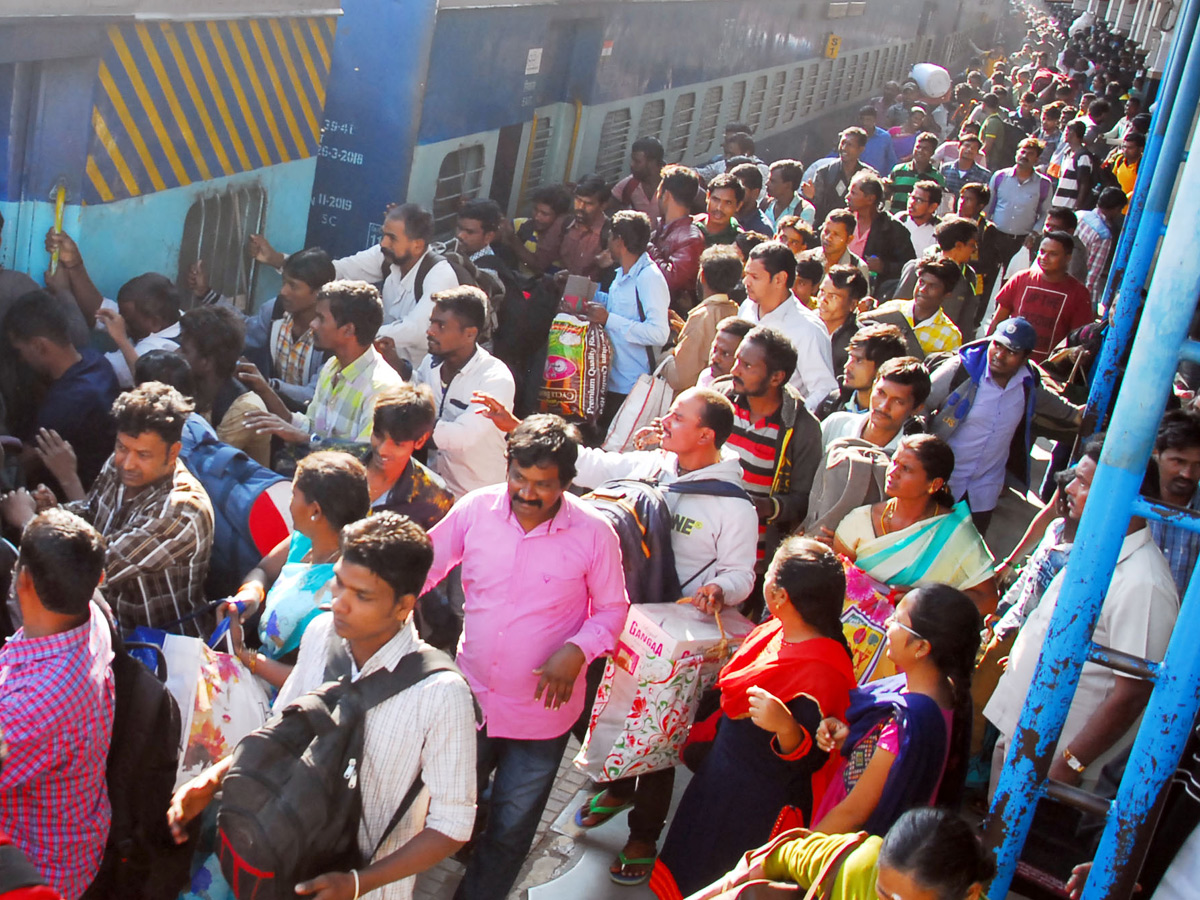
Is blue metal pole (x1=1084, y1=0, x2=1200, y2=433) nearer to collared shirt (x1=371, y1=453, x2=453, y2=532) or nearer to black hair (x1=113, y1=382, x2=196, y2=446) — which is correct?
collared shirt (x1=371, y1=453, x2=453, y2=532)

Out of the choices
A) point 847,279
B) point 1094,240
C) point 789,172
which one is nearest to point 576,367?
point 847,279

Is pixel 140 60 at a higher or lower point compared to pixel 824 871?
higher

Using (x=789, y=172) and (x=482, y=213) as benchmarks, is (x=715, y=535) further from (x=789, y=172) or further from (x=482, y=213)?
(x=789, y=172)

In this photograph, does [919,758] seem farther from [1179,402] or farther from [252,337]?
[252,337]

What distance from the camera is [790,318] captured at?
18.9ft

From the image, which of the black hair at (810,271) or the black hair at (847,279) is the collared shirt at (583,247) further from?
the black hair at (847,279)

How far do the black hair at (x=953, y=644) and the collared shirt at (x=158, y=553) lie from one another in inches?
79.5

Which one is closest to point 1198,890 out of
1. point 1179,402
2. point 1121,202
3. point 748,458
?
point 748,458

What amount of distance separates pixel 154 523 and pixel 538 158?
6.24 metres

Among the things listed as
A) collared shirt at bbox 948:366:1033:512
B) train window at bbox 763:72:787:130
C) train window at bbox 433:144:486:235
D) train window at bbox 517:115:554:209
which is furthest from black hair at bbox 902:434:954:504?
train window at bbox 763:72:787:130

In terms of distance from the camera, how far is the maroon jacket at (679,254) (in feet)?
23.8

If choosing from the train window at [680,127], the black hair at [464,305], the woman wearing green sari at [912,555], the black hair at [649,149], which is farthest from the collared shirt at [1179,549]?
the train window at [680,127]

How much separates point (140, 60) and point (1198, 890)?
4706 millimetres

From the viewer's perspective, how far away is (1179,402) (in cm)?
567
